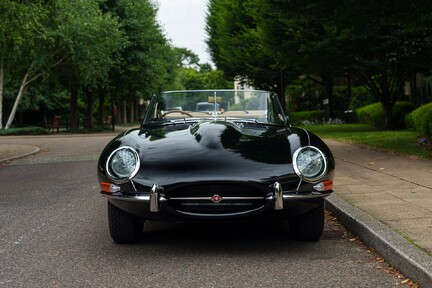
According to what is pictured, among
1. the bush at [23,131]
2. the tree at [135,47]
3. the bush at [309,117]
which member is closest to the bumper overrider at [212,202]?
the bush at [23,131]

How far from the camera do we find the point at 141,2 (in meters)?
38.2

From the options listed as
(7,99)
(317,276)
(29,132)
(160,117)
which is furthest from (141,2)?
(317,276)

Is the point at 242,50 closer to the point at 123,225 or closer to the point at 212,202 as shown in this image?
the point at 123,225

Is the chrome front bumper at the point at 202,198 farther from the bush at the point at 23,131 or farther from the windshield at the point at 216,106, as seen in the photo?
the bush at the point at 23,131

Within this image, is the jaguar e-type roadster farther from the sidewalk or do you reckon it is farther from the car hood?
the sidewalk

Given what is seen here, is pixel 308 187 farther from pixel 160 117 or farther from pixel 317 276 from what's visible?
pixel 160 117

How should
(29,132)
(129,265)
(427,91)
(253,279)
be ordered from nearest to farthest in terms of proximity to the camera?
(253,279)
(129,265)
(427,91)
(29,132)

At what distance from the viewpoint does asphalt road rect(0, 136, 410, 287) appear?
12.7 feet

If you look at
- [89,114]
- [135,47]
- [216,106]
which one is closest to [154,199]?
[216,106]

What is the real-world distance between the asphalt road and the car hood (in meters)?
0.66

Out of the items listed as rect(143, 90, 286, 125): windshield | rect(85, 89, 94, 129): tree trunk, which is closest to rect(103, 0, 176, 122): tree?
rect(85, 89, 94, 129): tree trunk

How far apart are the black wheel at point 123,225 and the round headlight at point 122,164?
0.36 m

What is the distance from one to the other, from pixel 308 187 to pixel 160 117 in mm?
2206

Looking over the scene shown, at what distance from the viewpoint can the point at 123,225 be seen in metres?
4.79
